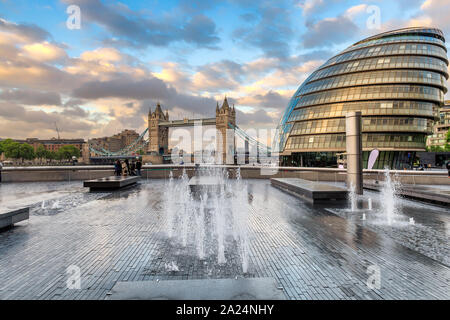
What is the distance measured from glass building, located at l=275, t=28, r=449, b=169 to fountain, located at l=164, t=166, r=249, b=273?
2944cm

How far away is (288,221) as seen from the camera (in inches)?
307

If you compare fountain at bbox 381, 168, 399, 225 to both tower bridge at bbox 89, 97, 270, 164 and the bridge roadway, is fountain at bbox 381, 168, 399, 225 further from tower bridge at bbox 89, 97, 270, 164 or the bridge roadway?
the bridge roadway

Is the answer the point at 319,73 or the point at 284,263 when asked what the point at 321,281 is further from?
the point at 319,73

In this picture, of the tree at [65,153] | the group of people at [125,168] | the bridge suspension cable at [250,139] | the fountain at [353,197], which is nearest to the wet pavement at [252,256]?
the fountain at [353,197]

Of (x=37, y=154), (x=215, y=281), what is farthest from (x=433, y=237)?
(x=37, y=154)

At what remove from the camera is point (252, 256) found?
16.4 ft

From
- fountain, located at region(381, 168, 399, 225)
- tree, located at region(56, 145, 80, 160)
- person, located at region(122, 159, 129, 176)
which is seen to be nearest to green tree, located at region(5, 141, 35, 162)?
tree, located at region(56, 145, 80, 160)

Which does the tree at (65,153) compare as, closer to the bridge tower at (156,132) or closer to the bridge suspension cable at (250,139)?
the bridge tower at (156,132)

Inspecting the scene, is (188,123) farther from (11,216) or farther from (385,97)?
(11,216)

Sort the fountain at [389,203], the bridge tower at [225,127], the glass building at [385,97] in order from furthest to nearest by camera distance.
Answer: the bridge tower at [225,127]
the glass building at [385,97]
the fountain at [389,203]

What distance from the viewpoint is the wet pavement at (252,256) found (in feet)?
12.5

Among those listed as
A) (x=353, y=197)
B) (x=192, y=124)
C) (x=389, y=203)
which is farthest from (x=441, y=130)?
(x=389, y=203)

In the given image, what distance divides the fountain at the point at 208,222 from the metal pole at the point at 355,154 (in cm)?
531
